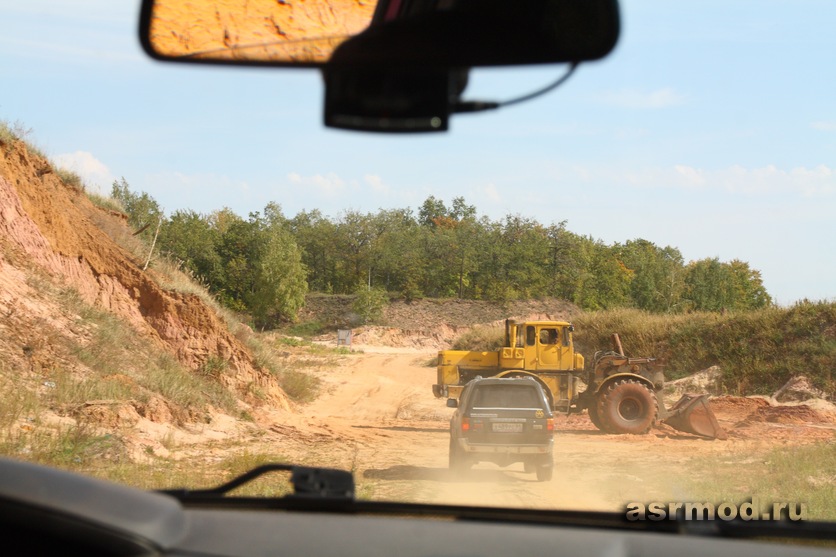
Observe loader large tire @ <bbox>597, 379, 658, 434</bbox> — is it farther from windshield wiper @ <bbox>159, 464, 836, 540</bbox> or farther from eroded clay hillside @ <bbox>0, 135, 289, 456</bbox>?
windshield wiper @ <bbox>159, 464, 836, 540</bbox>

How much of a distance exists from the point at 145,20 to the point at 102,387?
15.0 meters

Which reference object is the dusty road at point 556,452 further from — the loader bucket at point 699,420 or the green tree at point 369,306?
the green tree at point 369,306

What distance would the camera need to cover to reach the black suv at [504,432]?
14.2 m

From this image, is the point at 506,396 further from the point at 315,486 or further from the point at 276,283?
the point at 276,283

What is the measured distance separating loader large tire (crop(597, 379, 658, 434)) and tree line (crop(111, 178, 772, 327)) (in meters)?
43.9

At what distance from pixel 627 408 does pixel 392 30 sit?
73.0 ft

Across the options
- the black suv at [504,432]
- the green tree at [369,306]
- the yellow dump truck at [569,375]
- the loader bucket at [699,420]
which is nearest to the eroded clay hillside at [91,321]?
the yellow dump truck at [569,375]

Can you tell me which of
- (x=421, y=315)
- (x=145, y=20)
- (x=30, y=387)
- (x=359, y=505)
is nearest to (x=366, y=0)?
(x=145, y=20)

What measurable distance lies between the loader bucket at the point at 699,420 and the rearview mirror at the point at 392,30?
21018 mm

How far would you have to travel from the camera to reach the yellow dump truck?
23.2m

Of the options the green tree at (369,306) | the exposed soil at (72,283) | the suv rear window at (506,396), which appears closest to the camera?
the suv rear window at (506,396)

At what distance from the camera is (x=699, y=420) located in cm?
2214

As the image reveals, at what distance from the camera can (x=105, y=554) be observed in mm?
2086

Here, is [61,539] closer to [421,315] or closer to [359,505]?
[359,505]
